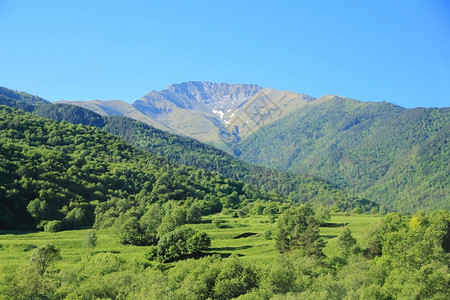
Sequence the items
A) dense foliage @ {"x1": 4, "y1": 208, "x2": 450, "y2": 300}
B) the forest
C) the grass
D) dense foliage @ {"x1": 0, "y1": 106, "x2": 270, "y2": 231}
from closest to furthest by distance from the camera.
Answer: dense foliage @ {"x1": 4, "y1": 208, "x2": 450, "y2": 300} < the forest < the grass < dense foliage @ {"x1": 0, "y1": 106, "x2": 270, "y2": 231}

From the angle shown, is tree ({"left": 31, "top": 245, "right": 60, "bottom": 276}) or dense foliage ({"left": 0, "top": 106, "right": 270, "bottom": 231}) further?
dense foliage ({"left": 0, "top": 106, "right": 270, "bottom": 231})

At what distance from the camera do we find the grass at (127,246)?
80.6 m

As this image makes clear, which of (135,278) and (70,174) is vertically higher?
(70,174)

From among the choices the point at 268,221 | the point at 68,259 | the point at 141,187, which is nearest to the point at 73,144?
the point at 141,187

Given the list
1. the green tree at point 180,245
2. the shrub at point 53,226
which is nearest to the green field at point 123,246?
the shrub at point 53,226

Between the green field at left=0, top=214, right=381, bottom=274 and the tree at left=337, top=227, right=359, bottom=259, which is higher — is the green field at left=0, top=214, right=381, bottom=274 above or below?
below

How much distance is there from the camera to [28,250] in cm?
8356

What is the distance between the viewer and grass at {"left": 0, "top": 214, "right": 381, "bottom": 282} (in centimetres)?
8056

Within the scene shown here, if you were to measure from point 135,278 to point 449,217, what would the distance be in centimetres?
6614

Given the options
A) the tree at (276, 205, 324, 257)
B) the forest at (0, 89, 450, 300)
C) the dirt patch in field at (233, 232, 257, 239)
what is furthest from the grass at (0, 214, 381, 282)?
the tree at (276, 205, 324, 257)

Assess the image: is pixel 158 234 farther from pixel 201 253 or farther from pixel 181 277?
pixel 181 277

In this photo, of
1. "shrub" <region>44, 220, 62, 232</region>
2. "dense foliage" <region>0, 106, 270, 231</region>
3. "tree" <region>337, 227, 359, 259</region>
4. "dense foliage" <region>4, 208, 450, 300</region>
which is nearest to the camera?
"dense foliage" <region>4, 208, 450, 300</region>

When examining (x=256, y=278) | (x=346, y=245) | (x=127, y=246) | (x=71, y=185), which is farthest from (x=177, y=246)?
(x=71, y=185)

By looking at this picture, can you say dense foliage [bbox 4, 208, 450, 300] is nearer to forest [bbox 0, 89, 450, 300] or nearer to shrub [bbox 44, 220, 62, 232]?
forest [bbox 0, 89, 450, 300]
